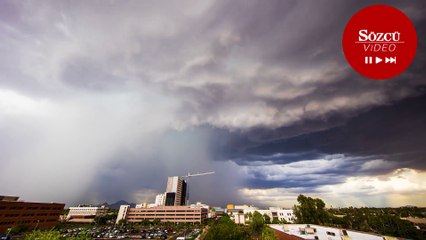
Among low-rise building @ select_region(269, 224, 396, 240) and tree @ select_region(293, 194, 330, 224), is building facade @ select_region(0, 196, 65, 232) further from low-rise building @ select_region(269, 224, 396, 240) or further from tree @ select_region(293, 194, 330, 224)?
tree @ select_region(293, 194, 330, 224)

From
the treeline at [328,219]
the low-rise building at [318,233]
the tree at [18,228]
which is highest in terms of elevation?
the treeline at [328,219]

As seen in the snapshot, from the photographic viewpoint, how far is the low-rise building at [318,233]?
151 feet

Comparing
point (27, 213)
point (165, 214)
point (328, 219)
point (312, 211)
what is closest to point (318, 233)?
point (312, 211)

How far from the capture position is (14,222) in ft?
336

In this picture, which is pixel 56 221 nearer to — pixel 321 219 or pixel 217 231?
pixel 217 231

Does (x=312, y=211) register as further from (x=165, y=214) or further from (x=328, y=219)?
(x=165, y=214)

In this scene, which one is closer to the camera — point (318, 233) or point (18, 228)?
point (318, 233)

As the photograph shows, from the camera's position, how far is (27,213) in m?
112

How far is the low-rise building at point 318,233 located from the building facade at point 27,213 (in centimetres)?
12873

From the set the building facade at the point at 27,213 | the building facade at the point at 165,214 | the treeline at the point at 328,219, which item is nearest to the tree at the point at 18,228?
the building facade at the point at 27,213

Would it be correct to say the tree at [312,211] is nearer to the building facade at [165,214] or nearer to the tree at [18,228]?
the building facade at [165,214]

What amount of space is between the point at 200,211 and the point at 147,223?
49.2 m

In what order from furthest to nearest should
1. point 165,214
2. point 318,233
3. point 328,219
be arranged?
point 165,214 → point 328,219 → point 318,233

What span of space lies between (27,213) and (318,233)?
489 ft
